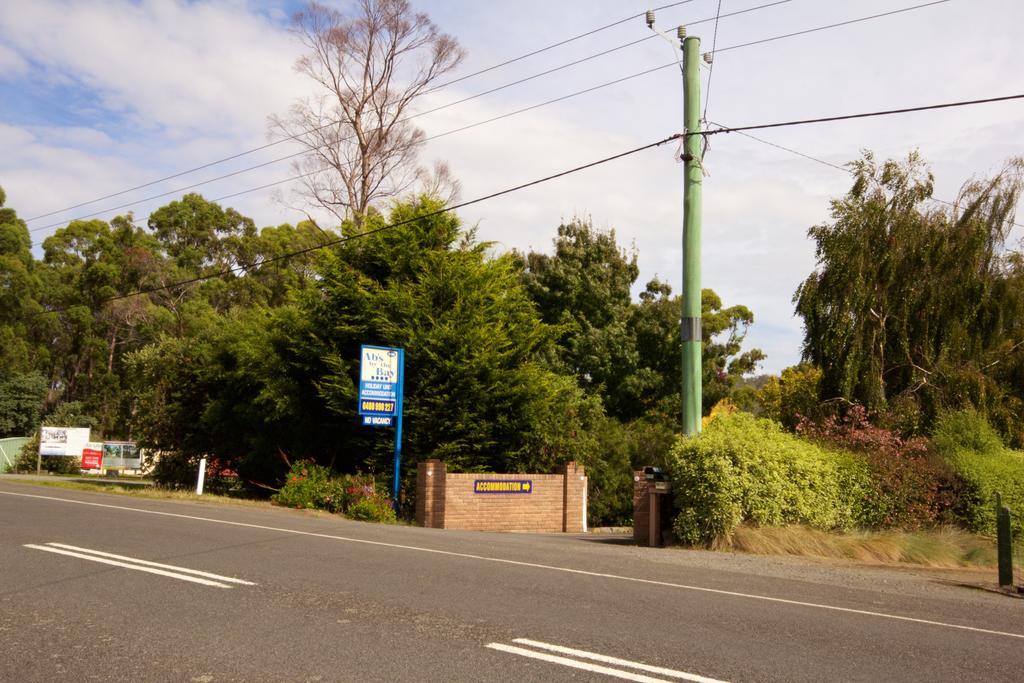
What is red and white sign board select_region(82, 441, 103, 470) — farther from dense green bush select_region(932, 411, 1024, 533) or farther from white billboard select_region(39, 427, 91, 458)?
dense green bush select_region(932, 411, 1024, 533)

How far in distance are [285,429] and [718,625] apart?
63.7 feet

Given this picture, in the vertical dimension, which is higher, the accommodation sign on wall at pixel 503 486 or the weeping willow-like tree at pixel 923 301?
the weeping willow-like tree at pixel 923 301

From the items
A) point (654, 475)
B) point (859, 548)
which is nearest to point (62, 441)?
point (654, 475)

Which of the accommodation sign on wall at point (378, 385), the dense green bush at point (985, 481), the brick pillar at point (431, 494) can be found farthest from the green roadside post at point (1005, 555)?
the accommodation sign on wall at point (378, 385)

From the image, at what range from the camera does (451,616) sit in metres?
7.39

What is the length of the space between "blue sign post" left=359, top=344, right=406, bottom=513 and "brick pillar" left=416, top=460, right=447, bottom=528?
3.25 ft

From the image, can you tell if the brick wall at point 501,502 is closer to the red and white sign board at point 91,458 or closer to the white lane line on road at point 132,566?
the white lane line on road at point 132,566

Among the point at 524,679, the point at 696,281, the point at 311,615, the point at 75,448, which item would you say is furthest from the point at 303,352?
the point at 75,448

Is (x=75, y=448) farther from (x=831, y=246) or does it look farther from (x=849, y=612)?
(x=849, y=612)

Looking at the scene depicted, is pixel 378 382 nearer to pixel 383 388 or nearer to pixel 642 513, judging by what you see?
pixel 383 388

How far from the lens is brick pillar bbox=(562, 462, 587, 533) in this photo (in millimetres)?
22234

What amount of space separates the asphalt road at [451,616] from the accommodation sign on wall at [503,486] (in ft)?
25.7

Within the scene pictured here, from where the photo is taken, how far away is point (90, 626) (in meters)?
6.85

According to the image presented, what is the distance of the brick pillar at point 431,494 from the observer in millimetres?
19938
